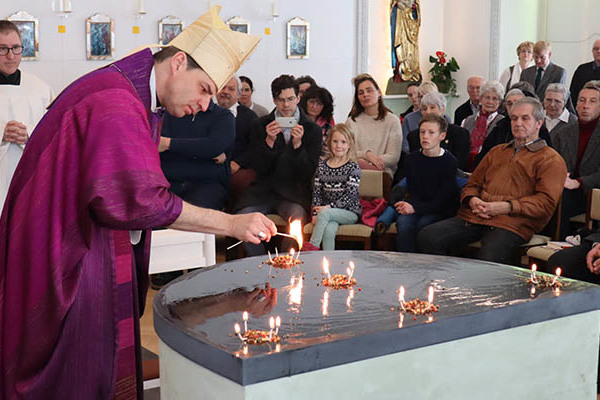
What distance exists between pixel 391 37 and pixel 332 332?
9207mm

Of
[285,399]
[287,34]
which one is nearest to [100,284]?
[285,399]

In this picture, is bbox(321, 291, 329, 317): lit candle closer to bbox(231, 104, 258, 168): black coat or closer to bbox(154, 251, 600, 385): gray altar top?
bbox(154, 251, 600, 385): gray altar top

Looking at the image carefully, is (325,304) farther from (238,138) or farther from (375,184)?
(238,138)

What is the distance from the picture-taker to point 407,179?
6.48 meters

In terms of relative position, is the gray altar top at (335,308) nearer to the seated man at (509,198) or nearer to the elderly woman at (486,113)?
the seated man at (509,198)

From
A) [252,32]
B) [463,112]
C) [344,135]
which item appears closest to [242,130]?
[344,135]

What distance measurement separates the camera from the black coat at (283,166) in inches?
270

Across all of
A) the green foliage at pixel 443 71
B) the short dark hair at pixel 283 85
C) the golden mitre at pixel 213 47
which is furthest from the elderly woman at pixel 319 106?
the golden mitre at pixel 213 47

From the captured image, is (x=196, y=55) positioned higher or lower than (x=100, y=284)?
higher

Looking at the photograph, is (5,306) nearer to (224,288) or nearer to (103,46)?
(224,288)

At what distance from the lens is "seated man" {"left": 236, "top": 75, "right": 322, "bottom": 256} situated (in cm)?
685

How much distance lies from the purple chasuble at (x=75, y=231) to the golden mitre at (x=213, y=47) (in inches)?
10.0

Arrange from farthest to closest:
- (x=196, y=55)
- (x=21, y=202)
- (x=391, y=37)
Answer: (x=391, y=37) < (x=196, y=55) < (x=21, y=202)

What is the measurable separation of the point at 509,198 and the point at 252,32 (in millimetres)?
4787
